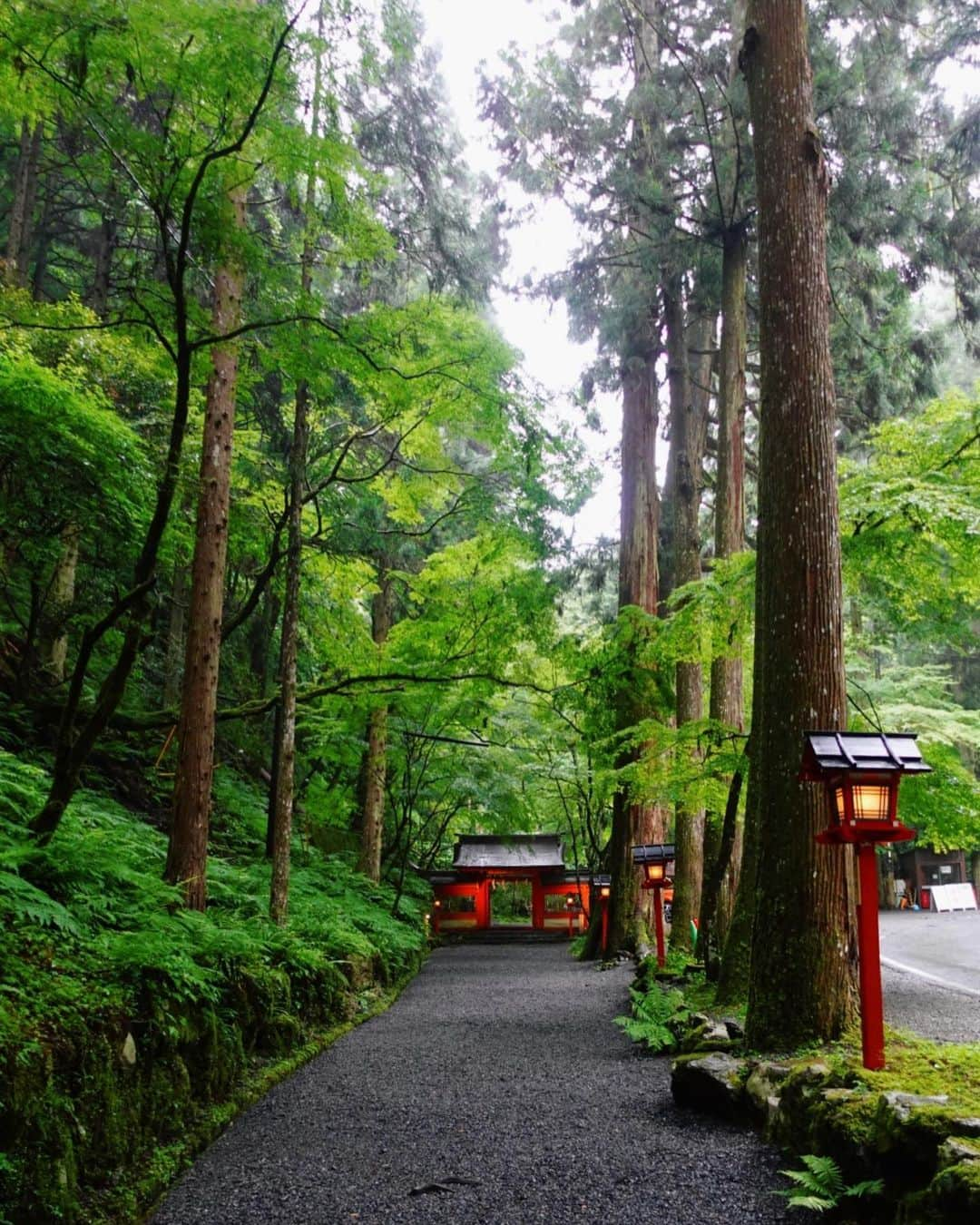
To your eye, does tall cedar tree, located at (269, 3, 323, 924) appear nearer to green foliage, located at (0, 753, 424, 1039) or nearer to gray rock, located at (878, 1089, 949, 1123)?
green foliage, located at (0, 753, 424, 1039)

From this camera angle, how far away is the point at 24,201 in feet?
33.0

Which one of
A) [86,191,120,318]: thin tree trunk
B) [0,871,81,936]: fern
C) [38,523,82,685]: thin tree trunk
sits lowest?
[0,871,81,936]: fern

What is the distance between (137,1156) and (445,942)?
19478 mm

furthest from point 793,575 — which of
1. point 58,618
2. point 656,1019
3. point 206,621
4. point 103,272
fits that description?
point 103,272

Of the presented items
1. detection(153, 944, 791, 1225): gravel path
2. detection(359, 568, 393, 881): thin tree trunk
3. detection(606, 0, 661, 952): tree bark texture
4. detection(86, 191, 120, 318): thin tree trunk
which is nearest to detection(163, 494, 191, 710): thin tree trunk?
detection(86, 191, 120, 318): thin tree trunk

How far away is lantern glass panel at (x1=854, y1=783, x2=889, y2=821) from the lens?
3.76 m

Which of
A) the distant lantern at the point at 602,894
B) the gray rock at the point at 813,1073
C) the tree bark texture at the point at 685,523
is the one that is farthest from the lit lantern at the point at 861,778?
the distant lantern at the point at 602,894

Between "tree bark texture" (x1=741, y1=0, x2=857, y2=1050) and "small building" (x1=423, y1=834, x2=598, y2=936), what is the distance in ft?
59.9

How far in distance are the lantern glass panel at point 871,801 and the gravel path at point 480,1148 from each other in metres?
1.52

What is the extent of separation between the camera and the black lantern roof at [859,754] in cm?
373

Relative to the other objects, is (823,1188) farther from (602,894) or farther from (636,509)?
(602,894)

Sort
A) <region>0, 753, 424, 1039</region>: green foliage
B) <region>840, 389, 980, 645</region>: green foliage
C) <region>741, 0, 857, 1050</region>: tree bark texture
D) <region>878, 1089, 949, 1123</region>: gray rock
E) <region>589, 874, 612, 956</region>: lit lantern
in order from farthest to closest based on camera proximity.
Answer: <region>589, 874, 612, 956</region>: lit lantern → <region>840, 389, 980, 645</region>: green foliage → <region>741, 0, 857, 1050</region>: tree bark texture → <region>0, 753, 424, 1039</region>: green foliage → <region>878, 1089, 949, 1123</region>: gray rock

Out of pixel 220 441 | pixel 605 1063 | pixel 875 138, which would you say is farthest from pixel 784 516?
pixel 875 138

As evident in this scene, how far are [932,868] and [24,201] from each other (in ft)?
112
